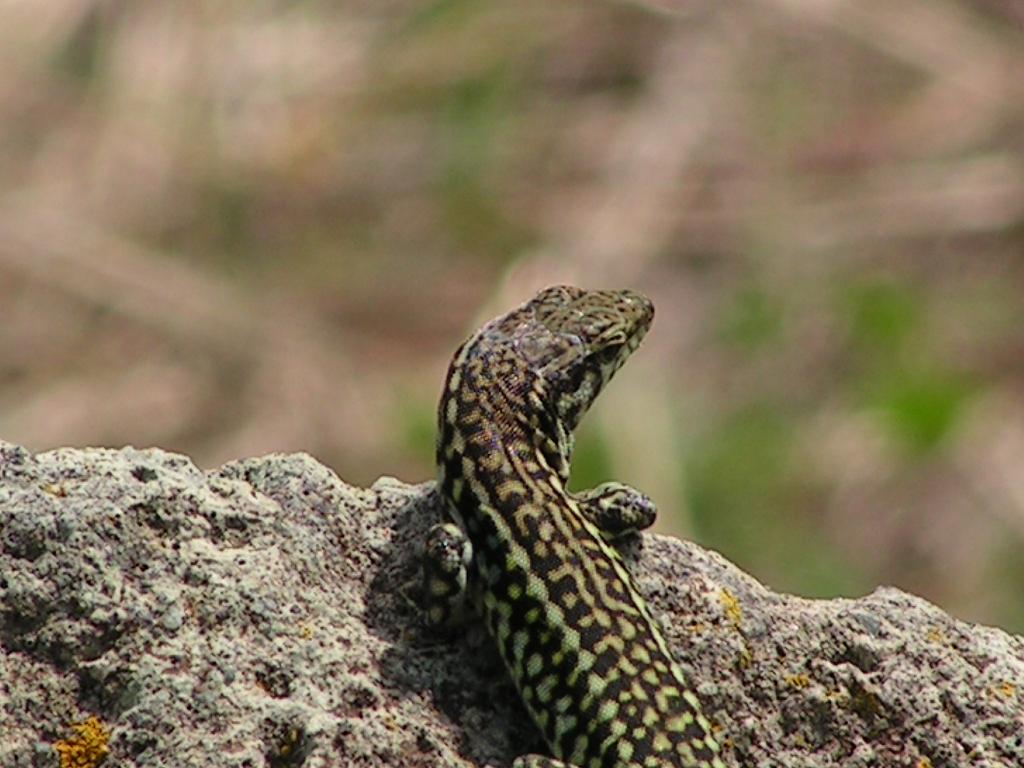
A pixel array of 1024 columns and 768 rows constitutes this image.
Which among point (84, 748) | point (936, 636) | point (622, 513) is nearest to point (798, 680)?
point (936, 636)

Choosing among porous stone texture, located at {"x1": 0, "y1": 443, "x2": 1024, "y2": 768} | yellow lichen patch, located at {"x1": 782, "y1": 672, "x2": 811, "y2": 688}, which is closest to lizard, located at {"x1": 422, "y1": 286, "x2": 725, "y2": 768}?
porous stone texture, located at {"x1": 0, "y1": 443, "x2": 1024, "y2": 768}

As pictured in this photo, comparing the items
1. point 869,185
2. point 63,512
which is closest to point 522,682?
point 63,512

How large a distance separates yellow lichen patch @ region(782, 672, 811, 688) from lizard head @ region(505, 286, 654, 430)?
99 cm

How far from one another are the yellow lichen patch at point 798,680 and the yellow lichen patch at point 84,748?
170cm

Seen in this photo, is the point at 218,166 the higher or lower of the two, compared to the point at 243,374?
higher

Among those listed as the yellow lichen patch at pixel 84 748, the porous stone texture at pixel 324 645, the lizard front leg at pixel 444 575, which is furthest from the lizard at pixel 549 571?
the yellow lichen patch at pixel 84 748

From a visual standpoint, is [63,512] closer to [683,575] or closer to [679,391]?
[683,575]

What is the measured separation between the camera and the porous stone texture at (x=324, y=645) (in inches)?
180

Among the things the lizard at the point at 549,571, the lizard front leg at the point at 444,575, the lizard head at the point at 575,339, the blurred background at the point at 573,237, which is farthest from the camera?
the blurred background at the point at 573,237

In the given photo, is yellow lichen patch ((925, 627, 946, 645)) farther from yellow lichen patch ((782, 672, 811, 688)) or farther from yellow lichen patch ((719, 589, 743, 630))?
yellow lichen patch ((719, 589, 743, 630))

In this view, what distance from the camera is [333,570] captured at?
5078 mm

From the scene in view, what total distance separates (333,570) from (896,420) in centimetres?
687

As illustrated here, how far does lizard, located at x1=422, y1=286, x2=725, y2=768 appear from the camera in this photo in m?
4.80

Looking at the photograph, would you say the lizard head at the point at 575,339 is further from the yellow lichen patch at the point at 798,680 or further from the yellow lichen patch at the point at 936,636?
the yellow lichen patch at the point at 936,636
